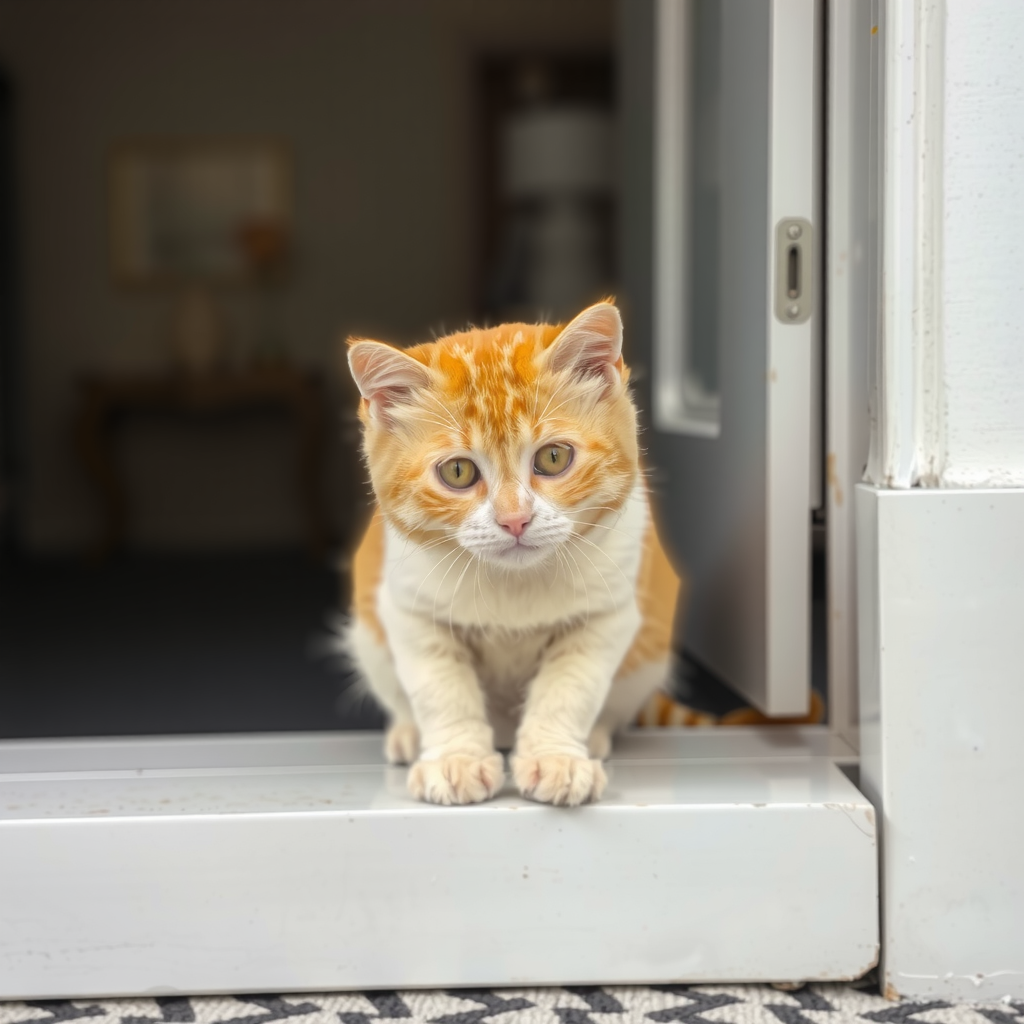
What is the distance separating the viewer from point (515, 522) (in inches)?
38.4

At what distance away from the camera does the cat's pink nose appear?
97cm

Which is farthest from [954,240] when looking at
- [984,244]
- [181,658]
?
[181,658]

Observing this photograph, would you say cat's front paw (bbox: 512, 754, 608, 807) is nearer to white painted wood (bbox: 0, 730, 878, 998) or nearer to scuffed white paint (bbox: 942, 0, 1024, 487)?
white painted wood (bbox: 0, 730, 878, 998)

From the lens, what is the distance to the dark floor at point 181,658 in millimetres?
1767

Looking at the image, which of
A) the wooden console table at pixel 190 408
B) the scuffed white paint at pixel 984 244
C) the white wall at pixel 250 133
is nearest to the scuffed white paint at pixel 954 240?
the scuffed white paint at pixel 984 244

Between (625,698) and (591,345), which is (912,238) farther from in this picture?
(625,698)

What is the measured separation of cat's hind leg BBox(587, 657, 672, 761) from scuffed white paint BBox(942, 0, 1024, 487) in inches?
16.3

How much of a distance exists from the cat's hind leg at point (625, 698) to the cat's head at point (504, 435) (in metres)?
0.28

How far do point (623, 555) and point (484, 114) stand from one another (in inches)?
153

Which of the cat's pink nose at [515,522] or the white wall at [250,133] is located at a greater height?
the white wall at [250,133]

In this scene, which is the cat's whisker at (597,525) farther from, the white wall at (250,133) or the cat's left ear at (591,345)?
the white wall at (250,133)

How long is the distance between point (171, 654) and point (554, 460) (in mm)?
1503

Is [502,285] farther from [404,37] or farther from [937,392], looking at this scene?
[937,392]

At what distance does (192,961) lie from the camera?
1029mm
